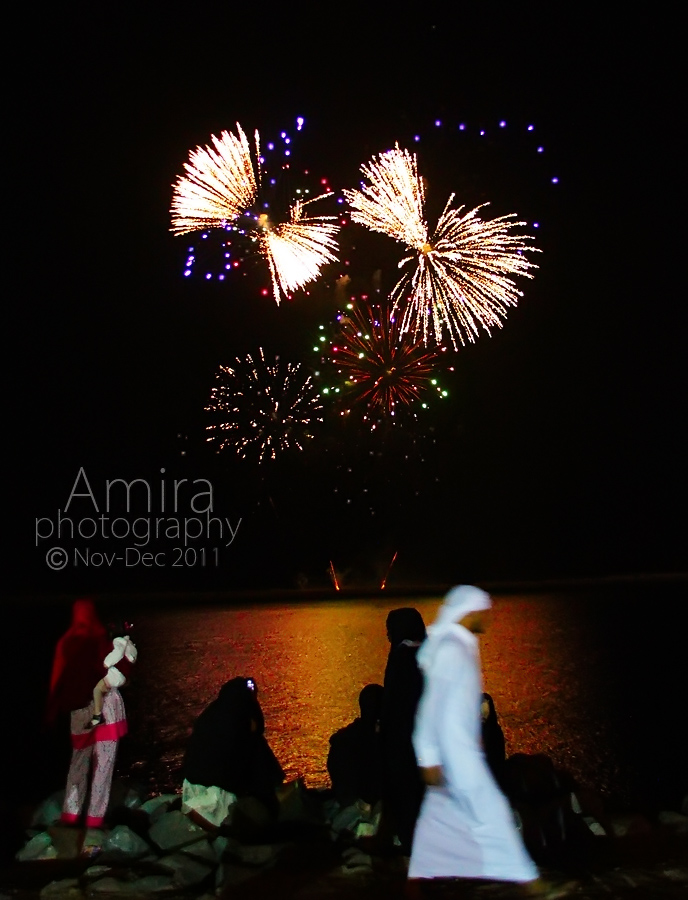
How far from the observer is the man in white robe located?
14.9ft

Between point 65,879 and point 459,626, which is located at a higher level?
point 459,626

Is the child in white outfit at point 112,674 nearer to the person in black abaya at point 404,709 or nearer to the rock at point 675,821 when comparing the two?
the person in black abaya at point 404,709

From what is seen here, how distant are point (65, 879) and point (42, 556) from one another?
215 ft

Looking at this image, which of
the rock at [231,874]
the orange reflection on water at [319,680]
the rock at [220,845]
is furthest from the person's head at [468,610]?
the orange reflection on water at [319,680]

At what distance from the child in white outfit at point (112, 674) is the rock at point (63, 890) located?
3.90ft

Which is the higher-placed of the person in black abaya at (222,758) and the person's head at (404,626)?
the person's head at (404,626)

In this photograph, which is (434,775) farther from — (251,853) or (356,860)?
(251,853)

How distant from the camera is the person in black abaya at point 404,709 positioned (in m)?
5.73

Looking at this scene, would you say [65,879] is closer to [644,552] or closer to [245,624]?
[245,624]

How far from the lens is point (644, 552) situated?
83.1 metres

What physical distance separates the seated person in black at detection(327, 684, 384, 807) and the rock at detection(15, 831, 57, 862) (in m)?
1.67

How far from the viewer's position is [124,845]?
19.7ft

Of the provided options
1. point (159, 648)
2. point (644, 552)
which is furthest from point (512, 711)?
point (644, 552)

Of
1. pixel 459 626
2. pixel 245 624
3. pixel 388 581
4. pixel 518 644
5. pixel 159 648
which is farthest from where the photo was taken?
pixel 388 581
